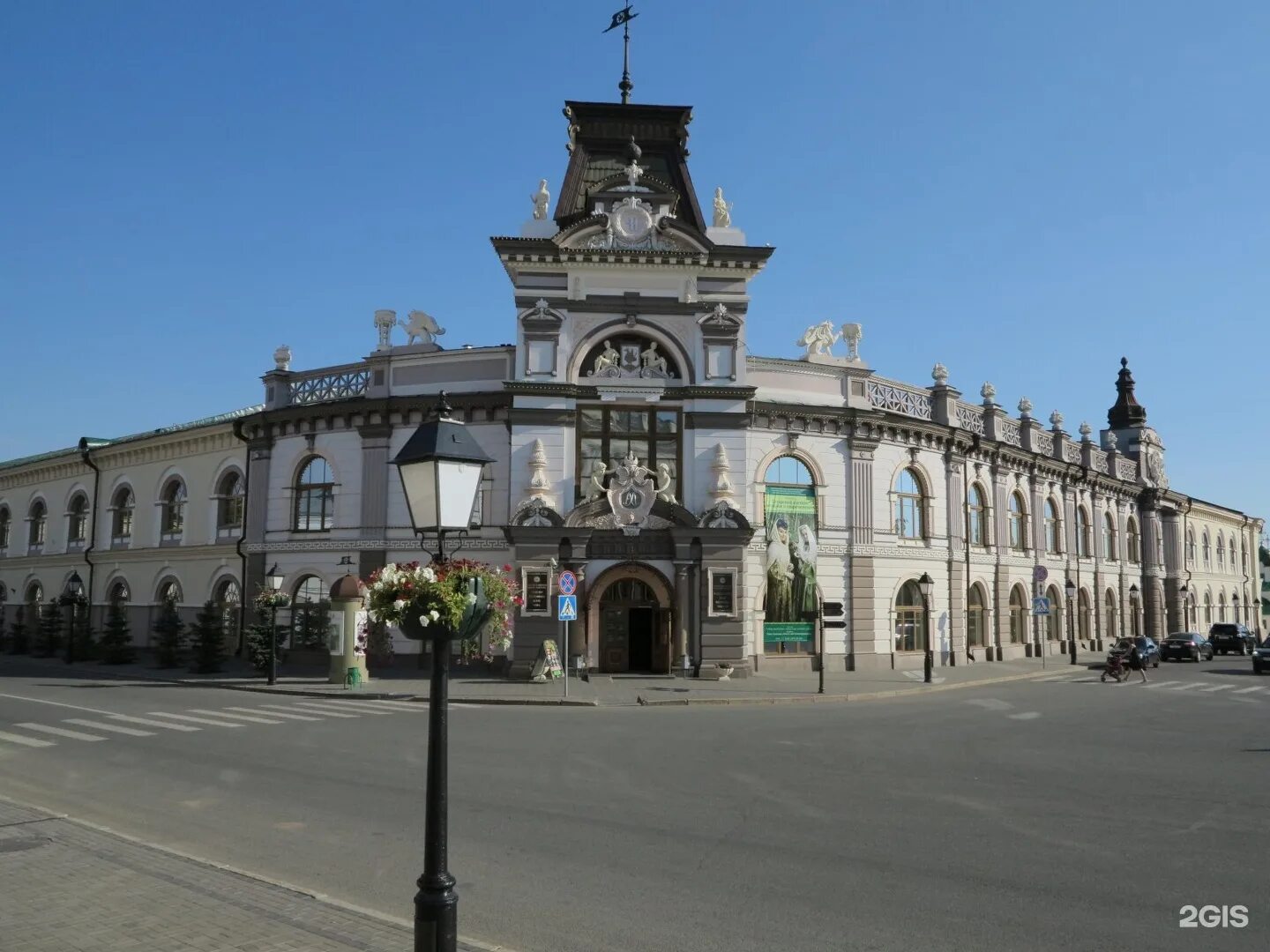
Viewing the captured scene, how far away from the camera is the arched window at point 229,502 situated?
3547 cm

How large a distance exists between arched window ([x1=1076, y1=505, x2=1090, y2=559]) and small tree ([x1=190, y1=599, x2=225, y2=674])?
39921mm

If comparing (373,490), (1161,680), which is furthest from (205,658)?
(1161,680)

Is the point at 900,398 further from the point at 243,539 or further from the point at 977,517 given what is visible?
the point at 243,539

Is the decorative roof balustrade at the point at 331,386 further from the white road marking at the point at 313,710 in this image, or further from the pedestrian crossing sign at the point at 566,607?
the white road marking at the point at 313,710

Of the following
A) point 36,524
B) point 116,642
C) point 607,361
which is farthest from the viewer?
point 36,524

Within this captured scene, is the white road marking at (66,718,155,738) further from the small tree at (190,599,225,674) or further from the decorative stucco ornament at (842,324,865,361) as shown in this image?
the decorative stucco ornament at (842,324,865,361)

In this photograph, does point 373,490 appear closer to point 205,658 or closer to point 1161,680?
point 205,658

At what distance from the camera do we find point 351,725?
17.9 m

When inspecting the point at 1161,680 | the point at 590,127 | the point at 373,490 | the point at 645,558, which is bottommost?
the point at 1161,680

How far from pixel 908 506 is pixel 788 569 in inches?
264

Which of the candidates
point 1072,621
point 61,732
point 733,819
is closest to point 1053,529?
point 1072,621

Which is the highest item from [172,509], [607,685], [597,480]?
[597,480]

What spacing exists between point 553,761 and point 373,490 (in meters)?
19.8

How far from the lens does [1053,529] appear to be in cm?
4516
